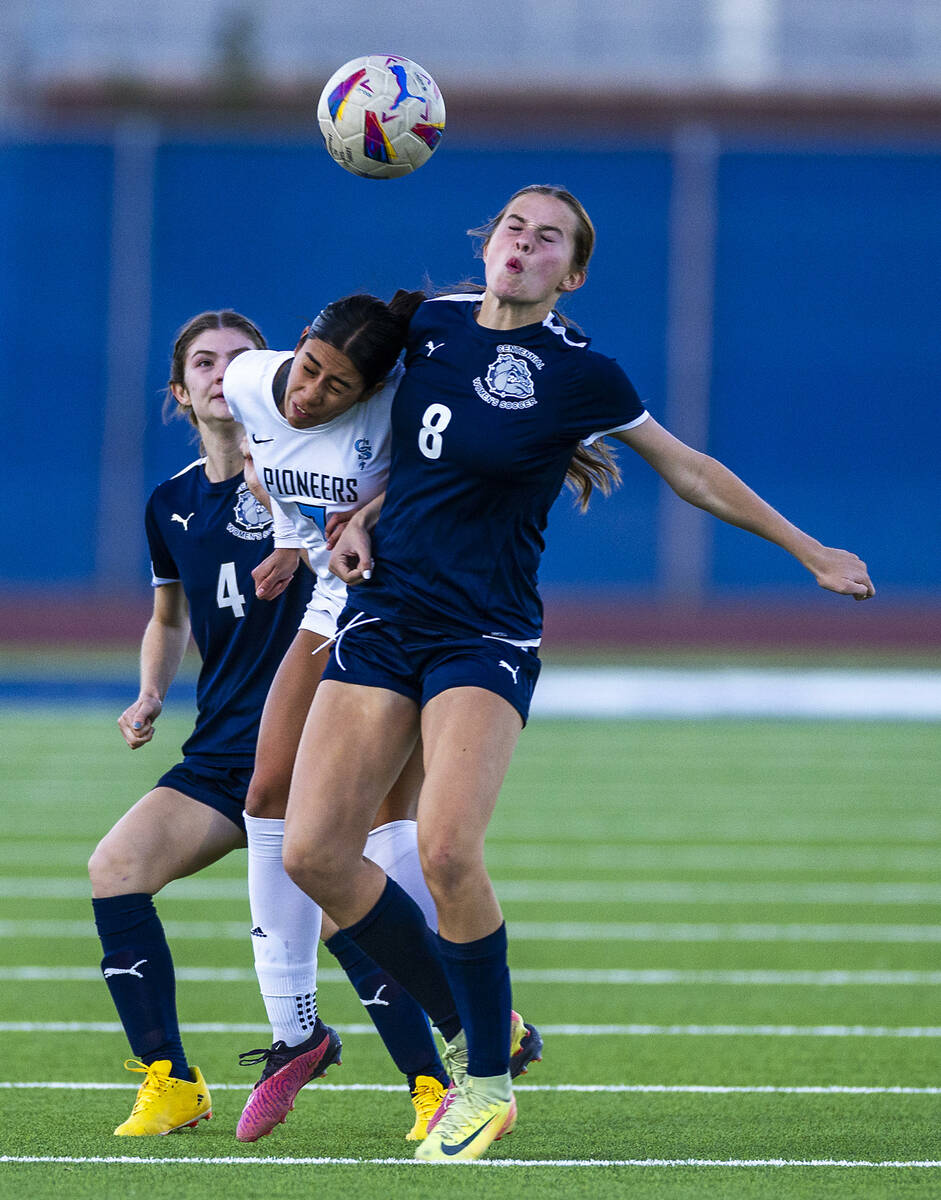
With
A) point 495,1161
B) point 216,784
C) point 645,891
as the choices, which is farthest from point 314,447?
point 645,891

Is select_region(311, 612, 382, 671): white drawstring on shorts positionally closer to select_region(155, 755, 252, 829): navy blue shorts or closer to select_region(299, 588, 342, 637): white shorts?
select_region(299, 588, 342, 637): white shorts

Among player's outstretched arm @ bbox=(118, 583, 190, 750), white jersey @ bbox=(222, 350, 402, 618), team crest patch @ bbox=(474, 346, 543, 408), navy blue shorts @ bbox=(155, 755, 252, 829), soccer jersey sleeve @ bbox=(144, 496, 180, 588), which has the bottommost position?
navy blue shorts @ bbox=(155, 755, 252, 829)

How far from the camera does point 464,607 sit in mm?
4297

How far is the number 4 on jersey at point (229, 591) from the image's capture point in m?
4.97

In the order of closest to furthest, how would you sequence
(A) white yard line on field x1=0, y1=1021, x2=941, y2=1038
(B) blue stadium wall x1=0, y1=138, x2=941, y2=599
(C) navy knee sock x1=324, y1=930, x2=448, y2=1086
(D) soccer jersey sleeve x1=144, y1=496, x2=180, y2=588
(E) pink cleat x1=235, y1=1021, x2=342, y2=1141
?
(E) pink cleat x1=235, y1=1021, x2=342, y2=1141
(C) navy knee sock x1=324, y1=930, x2=448, y2=1086
(D) soccer jersey sleeve x1=144, y1=496, x2=180, y2=588
(A) white yard line on field x1=0, y1=1021, x2=941, y2=1038
(B) blue stadium wall x1=0, y1=138, x2=941, y2=599

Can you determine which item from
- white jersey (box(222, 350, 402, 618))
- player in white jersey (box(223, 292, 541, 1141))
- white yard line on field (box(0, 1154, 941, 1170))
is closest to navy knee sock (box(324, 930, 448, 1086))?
player in white jersey (box(223, 292, 541, 1141))

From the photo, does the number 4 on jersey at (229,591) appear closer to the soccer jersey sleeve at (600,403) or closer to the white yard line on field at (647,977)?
the soccer jersey sleeve at (600,403)

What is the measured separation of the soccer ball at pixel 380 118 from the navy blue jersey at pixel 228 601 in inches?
36.3

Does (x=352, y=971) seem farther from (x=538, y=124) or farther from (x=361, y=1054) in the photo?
(x=538, y=124)

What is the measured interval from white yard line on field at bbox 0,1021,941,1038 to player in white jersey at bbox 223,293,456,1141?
5.38ft

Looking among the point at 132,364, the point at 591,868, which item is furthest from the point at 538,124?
the point at 591,868

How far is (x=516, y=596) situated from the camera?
437cm

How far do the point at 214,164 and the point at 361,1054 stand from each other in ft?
78.9

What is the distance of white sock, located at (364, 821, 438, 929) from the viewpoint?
480 cm
